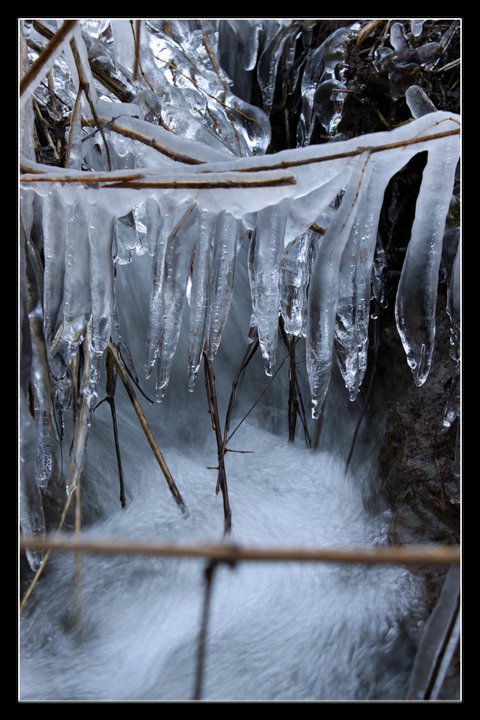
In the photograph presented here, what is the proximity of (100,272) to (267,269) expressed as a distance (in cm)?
37

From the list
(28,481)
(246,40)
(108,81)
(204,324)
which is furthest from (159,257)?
(246,40)

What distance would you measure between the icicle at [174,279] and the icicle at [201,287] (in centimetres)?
2

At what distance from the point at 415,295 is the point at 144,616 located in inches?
41.7

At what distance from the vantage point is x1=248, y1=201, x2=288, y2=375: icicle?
1.29m

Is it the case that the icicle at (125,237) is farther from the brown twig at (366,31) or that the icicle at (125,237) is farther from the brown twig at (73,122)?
the brown twig at (366,31)

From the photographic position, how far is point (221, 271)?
4.54 feet

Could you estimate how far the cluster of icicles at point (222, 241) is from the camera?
120cm

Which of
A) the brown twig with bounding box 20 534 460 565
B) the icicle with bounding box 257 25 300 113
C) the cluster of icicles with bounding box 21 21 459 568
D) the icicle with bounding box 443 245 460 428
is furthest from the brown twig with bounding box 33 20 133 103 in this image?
the brown twig with bounding box 20 534 460 565

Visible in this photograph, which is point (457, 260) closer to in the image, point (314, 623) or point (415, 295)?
point (415, 295)

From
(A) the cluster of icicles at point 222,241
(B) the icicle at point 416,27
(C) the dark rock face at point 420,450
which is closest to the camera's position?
(A) the cluster of icicles at point 222,241

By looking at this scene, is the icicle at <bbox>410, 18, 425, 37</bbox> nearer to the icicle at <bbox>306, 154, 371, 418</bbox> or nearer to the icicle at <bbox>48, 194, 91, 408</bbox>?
the icicle at <bbox>306, 154, 371, 418</bbox>

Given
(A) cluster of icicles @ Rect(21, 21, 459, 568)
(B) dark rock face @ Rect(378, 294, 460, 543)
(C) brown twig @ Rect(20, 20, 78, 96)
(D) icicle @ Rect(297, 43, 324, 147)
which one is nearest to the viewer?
(C) brown twig @ Rect(20, 20, 78, 96)

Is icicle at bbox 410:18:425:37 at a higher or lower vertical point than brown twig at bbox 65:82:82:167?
higher

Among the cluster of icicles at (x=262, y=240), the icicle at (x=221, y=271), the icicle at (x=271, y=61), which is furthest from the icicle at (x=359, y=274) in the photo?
the icicle at (x=271, y=61)
